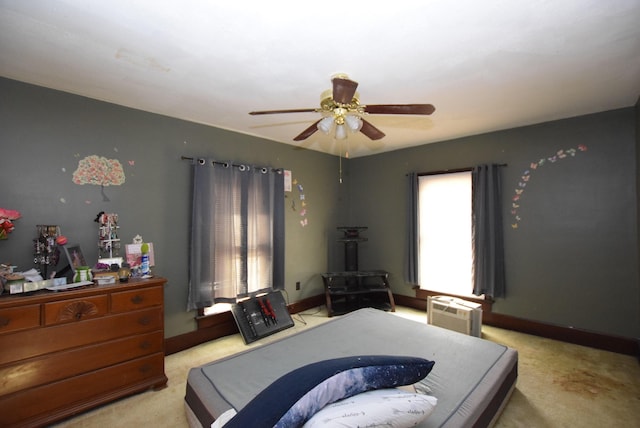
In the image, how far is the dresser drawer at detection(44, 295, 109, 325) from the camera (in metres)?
1.88

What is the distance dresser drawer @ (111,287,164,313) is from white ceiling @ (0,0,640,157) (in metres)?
1.63

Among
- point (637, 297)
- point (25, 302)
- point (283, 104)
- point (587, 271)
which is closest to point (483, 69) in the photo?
point (283, 104)

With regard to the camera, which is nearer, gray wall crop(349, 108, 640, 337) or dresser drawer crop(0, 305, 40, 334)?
dresser drawer crop(0, 305, 40, 334)

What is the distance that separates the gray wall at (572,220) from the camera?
9.34ft

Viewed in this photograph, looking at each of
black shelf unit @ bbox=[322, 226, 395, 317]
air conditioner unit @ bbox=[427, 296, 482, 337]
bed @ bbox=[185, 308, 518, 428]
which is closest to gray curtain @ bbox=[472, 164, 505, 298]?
air conditioner unit @ bbox=[427, 296, 482, 337]

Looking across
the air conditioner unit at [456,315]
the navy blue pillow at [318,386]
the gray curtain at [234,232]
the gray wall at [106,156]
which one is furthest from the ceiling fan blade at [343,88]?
the air conditioner unit at [456,315]

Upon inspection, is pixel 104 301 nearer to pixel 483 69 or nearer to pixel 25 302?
pixel 25 302

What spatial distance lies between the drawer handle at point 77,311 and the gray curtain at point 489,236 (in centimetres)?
389

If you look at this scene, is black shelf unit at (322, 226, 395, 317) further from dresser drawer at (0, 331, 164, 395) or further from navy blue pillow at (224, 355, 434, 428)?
navy blue pillow at (224, 355, 434, 428)

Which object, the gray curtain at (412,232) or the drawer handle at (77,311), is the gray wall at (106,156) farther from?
the gray curtain at (412,232)

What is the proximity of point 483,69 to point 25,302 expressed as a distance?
3.42 meters

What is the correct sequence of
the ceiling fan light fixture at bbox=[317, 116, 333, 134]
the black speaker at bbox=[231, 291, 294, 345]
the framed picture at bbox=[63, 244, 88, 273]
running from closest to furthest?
the ceiling fan light fixture at bbox=[317, 116, 333, 134]
the framed picture at bbox=[63, 244, 88, 273]
the black speaker at bbox=[231, 291, 294, 345]

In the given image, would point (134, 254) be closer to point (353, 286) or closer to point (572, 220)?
point (353, 286)

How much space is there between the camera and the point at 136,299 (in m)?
2.21
